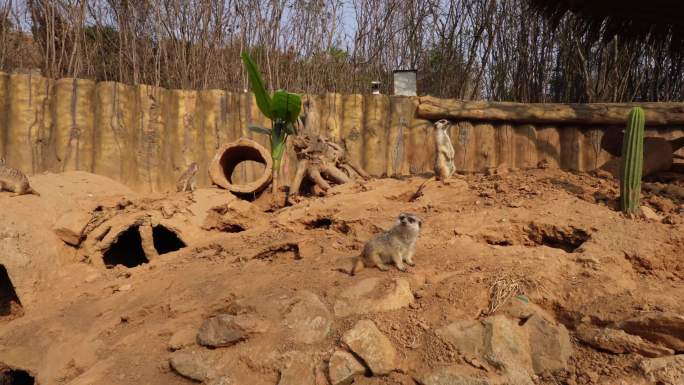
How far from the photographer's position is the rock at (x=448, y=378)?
2.89 metres

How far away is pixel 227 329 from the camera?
→ 3.38m

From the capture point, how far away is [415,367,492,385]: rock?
2893 millimetres

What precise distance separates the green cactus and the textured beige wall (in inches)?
118

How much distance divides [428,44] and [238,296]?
719 centimetres

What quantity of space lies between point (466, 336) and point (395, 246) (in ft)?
2.76

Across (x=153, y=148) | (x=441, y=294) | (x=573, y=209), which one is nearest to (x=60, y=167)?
(x=153, y=148)

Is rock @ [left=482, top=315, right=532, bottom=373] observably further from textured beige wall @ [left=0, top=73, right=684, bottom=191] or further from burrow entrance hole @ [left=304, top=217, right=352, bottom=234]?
textured beige wall @ [left=0, top=73, right=684, bottom=191]

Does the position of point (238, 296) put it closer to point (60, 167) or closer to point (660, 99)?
point (60, 167)

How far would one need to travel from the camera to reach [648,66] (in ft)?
29.6

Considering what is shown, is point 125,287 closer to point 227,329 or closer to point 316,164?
point 227,329

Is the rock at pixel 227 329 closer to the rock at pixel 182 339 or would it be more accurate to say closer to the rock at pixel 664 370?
the rock at pixel 182 339

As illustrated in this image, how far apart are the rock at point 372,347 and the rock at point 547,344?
81cm

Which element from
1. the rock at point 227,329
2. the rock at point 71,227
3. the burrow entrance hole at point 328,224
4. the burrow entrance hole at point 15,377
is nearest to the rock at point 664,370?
the rock at point 227,329

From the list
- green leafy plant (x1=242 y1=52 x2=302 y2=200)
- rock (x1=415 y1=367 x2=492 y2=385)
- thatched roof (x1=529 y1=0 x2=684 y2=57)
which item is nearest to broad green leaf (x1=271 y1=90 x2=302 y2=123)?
green leafy plant (x1=242 y1=52 x2=302 y2=200)
